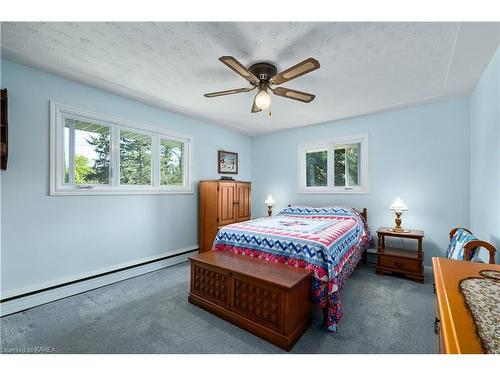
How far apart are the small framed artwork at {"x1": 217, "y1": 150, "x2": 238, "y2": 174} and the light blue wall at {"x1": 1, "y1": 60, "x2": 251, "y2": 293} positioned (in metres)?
1.27

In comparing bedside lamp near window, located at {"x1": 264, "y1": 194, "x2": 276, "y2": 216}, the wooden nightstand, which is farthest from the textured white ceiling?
bedside lamp near window, located at {"x1": 264, "y1": 194, "x2": 276, "y2": 216}

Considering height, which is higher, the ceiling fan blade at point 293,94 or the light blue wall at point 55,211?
the ceiling fan blade at point 293,94

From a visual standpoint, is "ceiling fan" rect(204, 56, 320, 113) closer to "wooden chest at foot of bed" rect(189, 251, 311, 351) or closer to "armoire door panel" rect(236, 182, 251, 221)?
"wooden chest at foot of bed" rect(189, 251, 311, 351)

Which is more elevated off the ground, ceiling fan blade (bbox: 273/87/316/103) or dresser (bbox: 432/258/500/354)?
ceiling fan blade (bbox: 273/87/316/103)

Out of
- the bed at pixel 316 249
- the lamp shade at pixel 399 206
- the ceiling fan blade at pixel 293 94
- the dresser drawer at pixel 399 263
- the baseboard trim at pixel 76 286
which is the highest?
the ceiling fan blade at pixel 293 94

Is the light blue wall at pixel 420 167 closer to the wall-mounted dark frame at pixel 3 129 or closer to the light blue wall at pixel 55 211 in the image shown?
the light blue wall at pixel 55 211

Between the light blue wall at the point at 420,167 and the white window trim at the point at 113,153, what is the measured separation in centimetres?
265

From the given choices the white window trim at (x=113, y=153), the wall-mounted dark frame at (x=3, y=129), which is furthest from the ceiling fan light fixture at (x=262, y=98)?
the wall-mounted dark frame at (x=3, y=129)

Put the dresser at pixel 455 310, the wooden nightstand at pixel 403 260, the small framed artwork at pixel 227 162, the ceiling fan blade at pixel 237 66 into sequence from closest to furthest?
1. the dresser at pixel 455 310
2. the ceiling fan blade at pixel 237 66
3. the wooden nightstand at pixel 403 260
4. the small framed artwork at pixel 227 162

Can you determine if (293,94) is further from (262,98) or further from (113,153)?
(113,153)

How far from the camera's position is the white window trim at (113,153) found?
8.19ft

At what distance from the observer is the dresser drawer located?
9.66 feet

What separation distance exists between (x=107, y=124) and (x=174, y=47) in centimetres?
163

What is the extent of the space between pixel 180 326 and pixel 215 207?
6.61ft
